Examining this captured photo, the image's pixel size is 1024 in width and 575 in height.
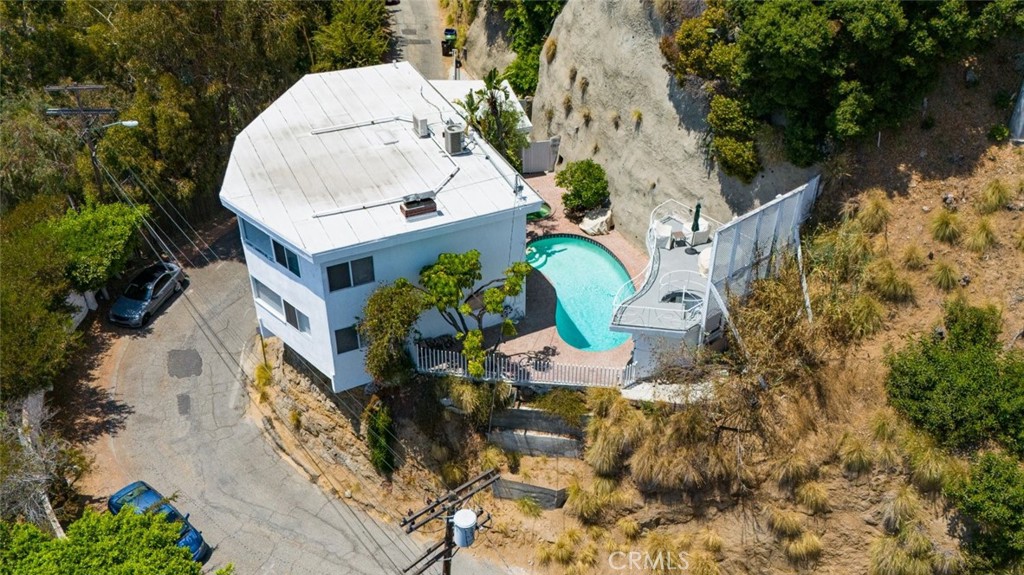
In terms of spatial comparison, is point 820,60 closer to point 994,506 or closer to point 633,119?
point 633,119

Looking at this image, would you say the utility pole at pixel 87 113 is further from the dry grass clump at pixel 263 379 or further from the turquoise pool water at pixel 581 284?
the turquoise pool water at pixel 581 284

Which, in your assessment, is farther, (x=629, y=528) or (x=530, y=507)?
(x=530, y=507)

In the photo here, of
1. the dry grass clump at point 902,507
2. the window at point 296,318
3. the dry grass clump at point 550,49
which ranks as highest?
the dry grass clump at point 550,49

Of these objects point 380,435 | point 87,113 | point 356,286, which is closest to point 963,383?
point 356,286

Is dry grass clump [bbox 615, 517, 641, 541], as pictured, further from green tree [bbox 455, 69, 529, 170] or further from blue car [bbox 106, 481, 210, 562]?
green tree [bbox 455, 69, 529, 170]

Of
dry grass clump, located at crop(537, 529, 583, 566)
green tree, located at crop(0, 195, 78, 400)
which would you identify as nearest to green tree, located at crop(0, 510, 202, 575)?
green tree, located at crop(0, 195, 78, 400)

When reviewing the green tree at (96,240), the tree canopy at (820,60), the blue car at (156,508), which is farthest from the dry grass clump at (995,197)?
the green tree at (96,240)

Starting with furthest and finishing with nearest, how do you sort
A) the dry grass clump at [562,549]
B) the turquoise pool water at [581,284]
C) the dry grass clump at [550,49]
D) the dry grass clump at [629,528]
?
the dry grass clump at [550,49]
the turquoise pool water at [581,284]
the dry grass clump at [562,549]
the dry grass clump at [629,528]
